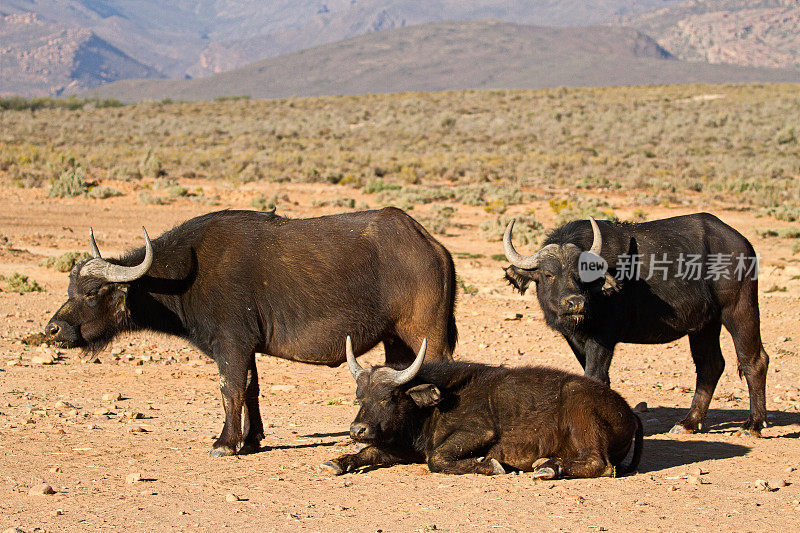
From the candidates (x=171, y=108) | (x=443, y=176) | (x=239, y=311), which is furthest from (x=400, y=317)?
(x=171, y=108)

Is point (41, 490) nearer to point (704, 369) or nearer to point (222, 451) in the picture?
point (222, 451)

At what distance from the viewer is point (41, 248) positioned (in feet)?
64.2

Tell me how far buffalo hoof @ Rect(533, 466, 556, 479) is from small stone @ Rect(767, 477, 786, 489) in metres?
1.61

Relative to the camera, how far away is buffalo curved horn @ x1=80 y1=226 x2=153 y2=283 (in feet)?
25.4

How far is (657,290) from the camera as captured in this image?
898 centimetres

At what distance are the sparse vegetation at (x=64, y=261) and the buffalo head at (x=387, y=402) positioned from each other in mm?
10946

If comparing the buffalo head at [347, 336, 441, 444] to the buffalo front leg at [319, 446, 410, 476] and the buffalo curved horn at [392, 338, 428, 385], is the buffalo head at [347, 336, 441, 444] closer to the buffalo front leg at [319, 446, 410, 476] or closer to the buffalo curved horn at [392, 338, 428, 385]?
the buffalo curved horn at [392, 338, 428, 385]

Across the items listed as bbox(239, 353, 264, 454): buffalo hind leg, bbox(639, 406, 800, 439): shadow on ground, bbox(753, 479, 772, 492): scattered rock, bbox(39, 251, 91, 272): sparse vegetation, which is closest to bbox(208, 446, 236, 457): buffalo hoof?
bbox(239, 353, 264, 454): buffalo hind leg

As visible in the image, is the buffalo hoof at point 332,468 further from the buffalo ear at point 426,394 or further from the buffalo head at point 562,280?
the buffalo head at point 562,280

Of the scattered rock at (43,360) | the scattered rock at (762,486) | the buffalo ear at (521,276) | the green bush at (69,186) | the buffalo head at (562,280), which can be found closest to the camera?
the scattered rock at (762,486)

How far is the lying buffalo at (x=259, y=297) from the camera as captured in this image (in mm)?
7922

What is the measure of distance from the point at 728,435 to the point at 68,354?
8.00m

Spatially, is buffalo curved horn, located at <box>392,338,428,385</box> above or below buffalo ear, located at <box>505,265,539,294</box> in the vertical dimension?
below

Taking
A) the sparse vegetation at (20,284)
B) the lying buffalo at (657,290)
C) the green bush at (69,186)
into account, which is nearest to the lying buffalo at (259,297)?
the lying buffalo at (657,290)
